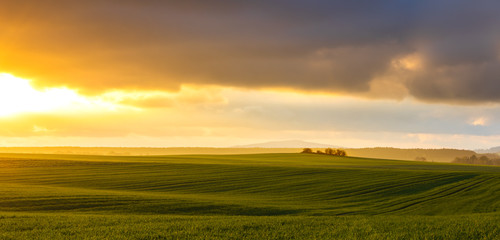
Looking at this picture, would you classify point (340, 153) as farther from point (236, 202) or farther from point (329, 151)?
point (236, 202)

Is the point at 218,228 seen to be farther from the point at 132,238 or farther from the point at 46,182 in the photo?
the point at 46,182

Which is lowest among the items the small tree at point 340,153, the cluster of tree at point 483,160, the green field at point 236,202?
the green field at point 236,202

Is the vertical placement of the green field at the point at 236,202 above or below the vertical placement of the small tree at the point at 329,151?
below

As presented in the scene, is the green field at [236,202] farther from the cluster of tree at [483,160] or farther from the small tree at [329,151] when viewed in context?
the cluster of tree at [483,160]

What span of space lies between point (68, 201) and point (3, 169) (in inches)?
1533

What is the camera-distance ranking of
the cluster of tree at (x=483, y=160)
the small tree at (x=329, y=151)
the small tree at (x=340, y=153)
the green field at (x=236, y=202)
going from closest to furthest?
the green field at (x=236, y=202) < the small tree at (x=329, y=151) < the small tree at (x=340, y=153) < the cluster of tree at (x=483, y=160)

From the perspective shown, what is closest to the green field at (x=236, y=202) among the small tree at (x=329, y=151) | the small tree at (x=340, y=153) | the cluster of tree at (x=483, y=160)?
the small tree at (x=329, y=151)

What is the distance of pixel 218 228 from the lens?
16.1 metres

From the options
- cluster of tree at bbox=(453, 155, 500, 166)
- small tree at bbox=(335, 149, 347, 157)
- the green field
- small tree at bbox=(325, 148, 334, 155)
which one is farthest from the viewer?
cluster of tree at bbox=(453, 155, 500, 166)

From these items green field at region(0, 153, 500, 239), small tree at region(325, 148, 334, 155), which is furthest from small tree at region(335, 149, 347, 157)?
green field at region(0, 153, 500, 239)

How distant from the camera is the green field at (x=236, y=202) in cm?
1572

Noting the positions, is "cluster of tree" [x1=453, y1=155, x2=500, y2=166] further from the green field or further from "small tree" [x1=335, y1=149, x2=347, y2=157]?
the green field

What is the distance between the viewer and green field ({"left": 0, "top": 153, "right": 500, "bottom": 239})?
51.6 feet

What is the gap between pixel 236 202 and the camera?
34.6 meters
